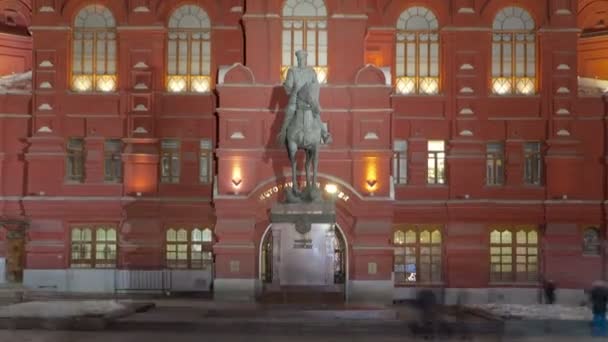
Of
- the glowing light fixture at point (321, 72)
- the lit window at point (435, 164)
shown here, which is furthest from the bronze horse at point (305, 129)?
the lit window at point (435, 164)

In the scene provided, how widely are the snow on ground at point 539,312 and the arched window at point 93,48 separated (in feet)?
68.2

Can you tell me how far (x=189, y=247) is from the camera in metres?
54.1

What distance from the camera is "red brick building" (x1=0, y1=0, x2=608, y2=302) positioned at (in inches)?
2096

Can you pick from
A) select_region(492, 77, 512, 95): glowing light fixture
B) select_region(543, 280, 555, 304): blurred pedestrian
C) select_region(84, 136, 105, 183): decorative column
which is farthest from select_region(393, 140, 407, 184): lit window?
select_region(84, 136, 105, 183): decorative column

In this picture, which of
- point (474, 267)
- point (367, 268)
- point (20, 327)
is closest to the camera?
point (20, 327)

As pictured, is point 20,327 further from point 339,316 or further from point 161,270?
point 161,270

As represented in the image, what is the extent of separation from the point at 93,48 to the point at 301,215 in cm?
1662

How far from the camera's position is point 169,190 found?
54.0 metres

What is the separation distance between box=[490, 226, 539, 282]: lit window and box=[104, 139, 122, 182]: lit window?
17564 mm

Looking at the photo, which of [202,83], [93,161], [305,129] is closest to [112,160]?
[93,161]

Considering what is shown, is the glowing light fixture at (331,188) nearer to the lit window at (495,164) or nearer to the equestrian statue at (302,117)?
the equestrian statue at (302,117)

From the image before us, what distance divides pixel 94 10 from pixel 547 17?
21.1 meters

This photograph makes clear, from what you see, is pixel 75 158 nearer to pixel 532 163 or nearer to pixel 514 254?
pixel 514 254

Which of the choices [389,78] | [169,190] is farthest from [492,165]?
[169,190]
